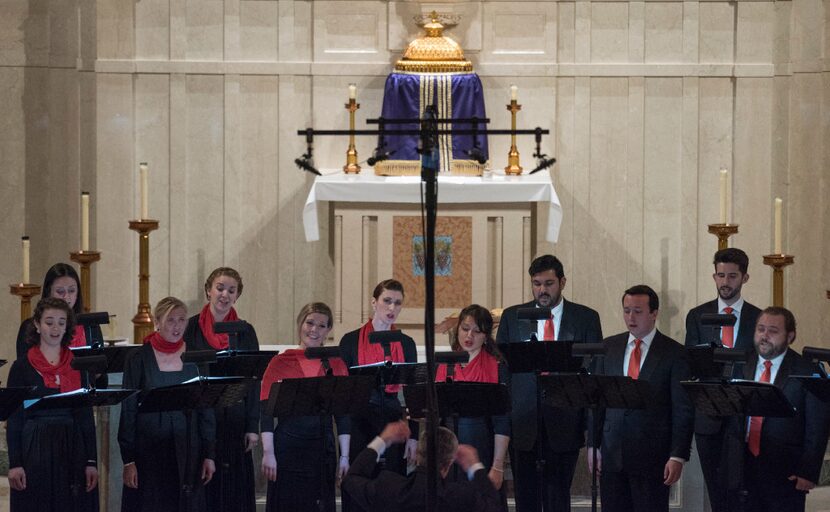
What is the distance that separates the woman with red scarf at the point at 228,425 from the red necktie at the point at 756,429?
235cm

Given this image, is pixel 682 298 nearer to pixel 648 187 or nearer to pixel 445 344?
pixel 648 187

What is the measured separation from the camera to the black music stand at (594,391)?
6.35m

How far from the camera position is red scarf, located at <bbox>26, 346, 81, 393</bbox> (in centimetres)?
672

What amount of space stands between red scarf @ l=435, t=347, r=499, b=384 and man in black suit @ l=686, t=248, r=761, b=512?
94 cm

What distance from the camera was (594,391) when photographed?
6410mm

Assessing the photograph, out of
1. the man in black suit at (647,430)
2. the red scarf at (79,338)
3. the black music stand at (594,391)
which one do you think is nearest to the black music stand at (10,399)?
the red scarf at (79,338)

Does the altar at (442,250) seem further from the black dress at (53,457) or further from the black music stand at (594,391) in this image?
the black music stand at (594,391)

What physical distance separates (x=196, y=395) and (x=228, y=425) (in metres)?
0.99

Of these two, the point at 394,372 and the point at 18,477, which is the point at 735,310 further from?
the point at 18,477

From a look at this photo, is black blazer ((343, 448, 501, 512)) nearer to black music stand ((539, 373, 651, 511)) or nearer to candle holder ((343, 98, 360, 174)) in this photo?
black music stand ((539, 373, 651, 511))

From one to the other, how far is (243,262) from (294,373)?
11.9 feet

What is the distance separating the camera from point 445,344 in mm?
10875

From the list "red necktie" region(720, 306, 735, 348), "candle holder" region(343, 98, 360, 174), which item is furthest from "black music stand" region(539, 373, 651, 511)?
"candle holder" region(343, 98, 360, 174)

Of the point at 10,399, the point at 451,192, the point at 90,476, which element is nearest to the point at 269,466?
the point at 90,476
